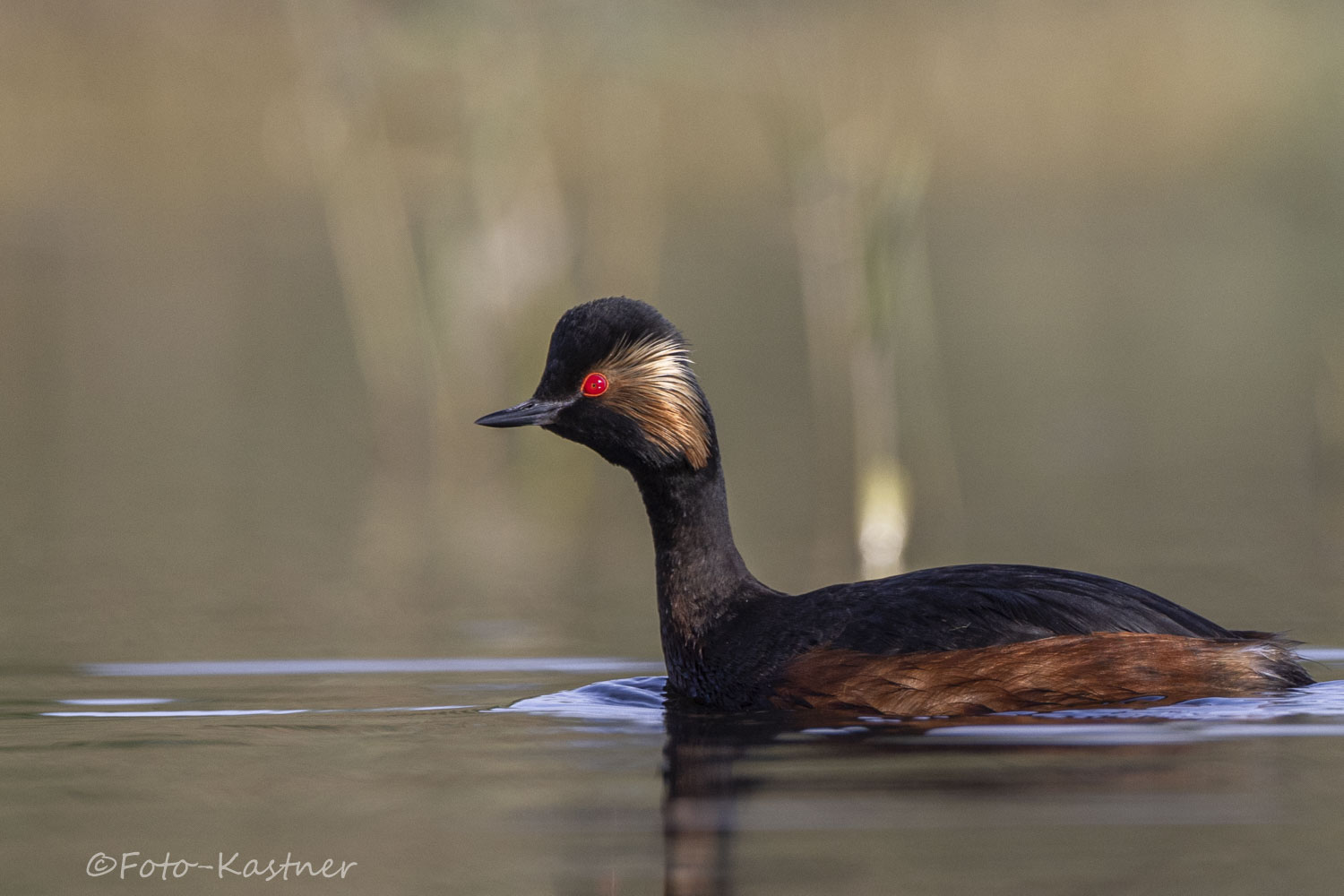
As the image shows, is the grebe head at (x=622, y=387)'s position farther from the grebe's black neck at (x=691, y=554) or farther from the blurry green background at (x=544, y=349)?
the blurry green background at (x=544, y=349)

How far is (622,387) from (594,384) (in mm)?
123

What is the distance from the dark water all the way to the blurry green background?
1980 millimetres

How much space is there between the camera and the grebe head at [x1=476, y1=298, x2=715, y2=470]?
28.4 ft

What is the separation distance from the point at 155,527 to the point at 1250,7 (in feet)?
128

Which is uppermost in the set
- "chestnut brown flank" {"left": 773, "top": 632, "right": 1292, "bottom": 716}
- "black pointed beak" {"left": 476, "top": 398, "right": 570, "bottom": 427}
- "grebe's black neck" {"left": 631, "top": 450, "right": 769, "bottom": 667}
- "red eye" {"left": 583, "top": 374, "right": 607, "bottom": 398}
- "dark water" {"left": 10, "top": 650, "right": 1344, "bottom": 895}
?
"red eye" {"left": 583, "top": 374, "right": 607, "bottom": 398}

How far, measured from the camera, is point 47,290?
38844 mm

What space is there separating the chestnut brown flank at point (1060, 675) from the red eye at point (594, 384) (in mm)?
1720

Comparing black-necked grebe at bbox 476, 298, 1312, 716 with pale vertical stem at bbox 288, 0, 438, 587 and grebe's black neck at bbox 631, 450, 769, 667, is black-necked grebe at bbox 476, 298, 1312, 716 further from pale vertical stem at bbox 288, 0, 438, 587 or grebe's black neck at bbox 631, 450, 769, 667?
pale vertical stem at bbox 288, 0, 438, 587

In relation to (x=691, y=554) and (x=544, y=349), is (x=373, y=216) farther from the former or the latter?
(x=691, y=554)

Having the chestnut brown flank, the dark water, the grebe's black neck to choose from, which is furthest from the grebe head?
the chestnut brown flank

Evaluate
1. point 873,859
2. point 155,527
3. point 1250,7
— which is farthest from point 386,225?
point 1250,7

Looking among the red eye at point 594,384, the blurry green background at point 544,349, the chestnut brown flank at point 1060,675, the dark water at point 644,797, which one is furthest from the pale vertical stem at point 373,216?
the chestnut brown flank at point 1060,675

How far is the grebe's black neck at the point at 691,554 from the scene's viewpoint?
8891 mm

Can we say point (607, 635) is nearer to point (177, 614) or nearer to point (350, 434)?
point (177, 614)
